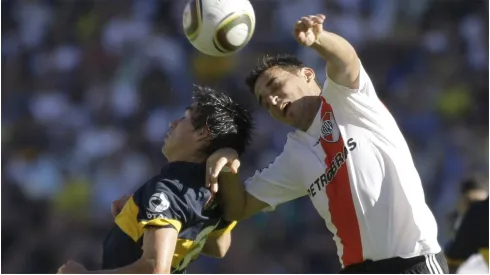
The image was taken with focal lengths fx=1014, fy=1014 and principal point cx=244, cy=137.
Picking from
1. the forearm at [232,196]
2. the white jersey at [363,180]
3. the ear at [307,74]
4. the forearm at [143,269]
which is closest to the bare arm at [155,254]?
the forearm at [143,269]

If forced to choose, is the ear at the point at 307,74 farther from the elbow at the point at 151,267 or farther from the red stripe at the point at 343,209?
the elbow at the point at 151,267

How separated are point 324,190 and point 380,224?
33cm

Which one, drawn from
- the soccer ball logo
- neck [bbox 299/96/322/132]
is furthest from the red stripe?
the soccer ball logo

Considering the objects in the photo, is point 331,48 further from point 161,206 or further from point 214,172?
point 161,206

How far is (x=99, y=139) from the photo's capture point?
9906mm

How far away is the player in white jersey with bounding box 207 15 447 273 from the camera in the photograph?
4.47 m

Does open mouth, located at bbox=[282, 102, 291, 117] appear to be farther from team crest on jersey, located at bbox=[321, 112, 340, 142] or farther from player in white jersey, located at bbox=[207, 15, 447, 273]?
team crest on jersey, located at bbox=[321, 112, 340, 142]

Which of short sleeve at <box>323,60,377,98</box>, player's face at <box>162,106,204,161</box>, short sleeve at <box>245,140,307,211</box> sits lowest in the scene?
short sleeve at <box>245,140,307,211</box>

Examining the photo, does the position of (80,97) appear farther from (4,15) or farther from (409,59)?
(409,59)

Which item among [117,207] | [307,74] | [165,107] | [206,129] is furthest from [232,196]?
[165,107]

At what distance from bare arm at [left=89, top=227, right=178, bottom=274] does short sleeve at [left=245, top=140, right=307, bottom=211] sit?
575mm

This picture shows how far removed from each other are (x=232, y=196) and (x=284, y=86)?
0.58 meters

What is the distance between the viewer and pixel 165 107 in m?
9.83

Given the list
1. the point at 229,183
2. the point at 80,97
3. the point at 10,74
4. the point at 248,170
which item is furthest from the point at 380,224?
the point at 10,74
